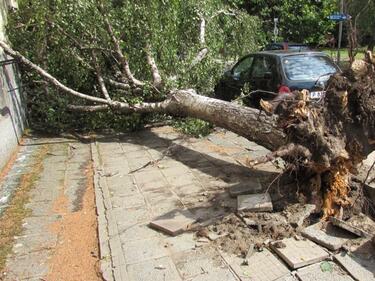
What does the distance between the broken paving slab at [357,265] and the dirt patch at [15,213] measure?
3.14 m

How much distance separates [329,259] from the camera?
371cm

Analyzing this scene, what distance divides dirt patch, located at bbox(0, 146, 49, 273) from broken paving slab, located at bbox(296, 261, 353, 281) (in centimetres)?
277

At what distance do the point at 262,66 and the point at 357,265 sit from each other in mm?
→ 6100

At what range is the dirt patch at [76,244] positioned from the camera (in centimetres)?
383

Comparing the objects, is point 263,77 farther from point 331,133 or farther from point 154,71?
point 331,133

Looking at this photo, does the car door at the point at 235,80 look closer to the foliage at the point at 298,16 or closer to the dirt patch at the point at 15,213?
the dirt patch at the point at 15,213

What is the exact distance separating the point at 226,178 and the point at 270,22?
19567mm

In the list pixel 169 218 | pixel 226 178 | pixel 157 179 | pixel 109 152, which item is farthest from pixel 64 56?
pixel 169 218

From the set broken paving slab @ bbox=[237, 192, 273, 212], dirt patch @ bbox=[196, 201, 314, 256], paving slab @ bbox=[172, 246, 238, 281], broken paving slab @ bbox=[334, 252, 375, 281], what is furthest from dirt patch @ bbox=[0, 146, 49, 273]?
broken paving slab @ bbox=[334, 252, 375, 281]

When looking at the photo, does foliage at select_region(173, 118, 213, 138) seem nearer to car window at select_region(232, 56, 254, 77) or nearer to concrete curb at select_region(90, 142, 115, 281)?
car window at select_region(232, 56, 254, 77)

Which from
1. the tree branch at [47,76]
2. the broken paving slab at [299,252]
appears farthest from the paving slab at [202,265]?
the tree branch at [47,76]

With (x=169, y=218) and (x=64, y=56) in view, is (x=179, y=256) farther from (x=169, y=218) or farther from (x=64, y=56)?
(x=64, y=56)

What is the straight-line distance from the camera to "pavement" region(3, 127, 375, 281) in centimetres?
368

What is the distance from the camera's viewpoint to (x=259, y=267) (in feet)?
12.0
